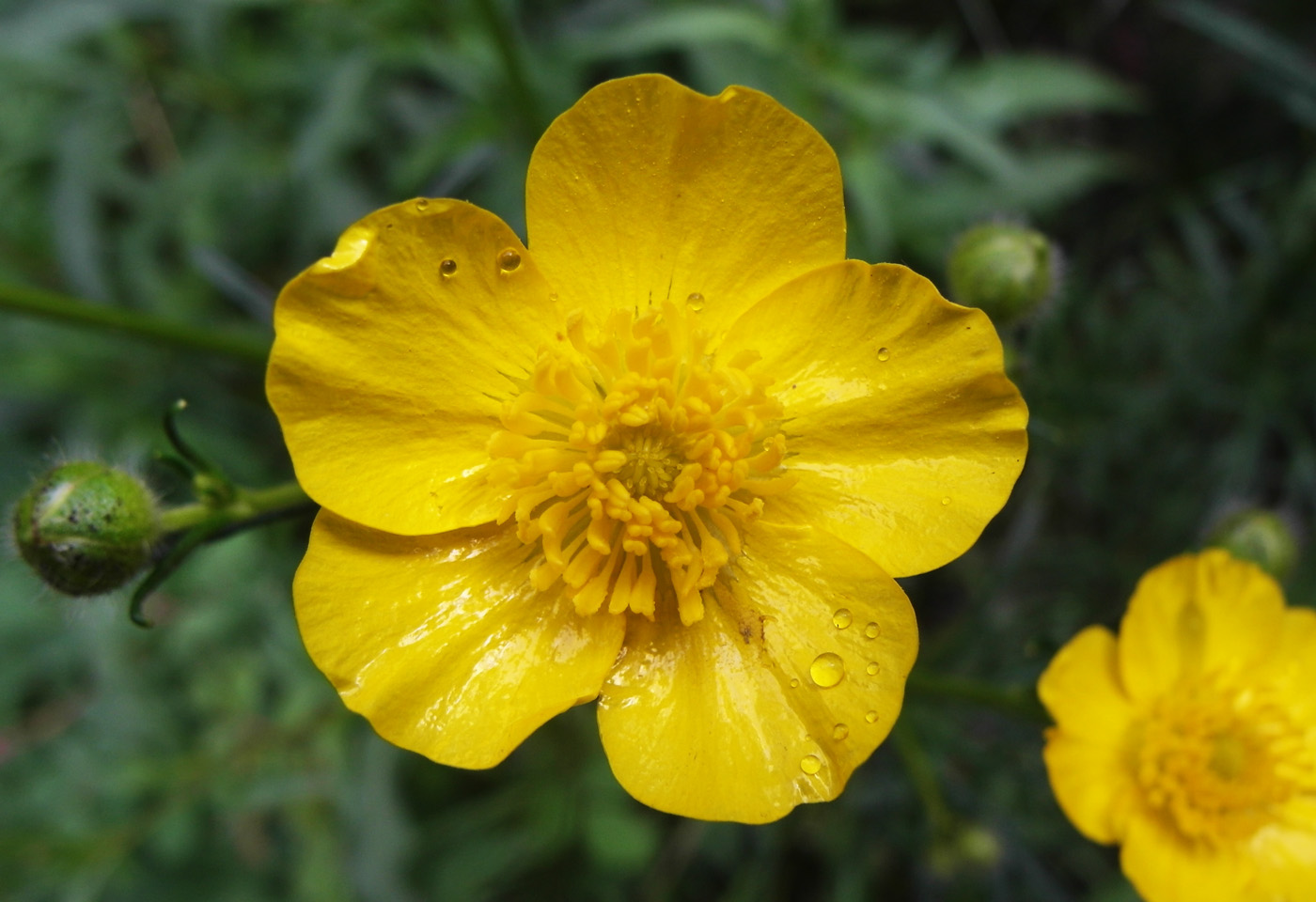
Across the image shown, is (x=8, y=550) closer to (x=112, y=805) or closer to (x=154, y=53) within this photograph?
(x=112, y=805)

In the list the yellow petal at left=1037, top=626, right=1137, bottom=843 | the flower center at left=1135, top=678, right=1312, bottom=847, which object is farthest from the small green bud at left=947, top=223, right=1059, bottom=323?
the flower center at left=1135, top=678, right=1312, bottom=847

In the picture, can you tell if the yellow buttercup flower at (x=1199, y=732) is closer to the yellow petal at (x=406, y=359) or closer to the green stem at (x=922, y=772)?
the green stem at (x=922, y=772)

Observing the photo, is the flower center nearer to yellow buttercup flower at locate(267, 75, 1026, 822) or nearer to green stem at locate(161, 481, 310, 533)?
yellow buttercup flower at locate(267, 75, 1026, 822)

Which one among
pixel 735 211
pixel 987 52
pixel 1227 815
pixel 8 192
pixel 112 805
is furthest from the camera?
pixel 987 52

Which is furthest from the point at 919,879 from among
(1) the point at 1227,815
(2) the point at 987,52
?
(2) the point at 987,52

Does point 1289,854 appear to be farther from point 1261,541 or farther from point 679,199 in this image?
point 679,199

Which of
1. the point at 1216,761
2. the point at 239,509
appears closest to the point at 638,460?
the point at 239,509
